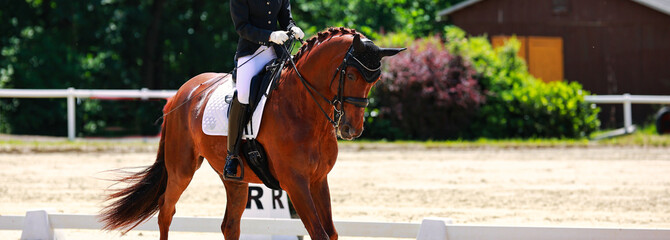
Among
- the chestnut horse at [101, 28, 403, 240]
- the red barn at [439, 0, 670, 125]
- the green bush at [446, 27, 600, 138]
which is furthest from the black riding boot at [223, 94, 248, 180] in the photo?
the red barn at [439, 0, 670, 125]

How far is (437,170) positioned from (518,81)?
5.90 metres

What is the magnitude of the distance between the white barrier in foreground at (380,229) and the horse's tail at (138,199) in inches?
10.7

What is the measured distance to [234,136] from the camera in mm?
5520

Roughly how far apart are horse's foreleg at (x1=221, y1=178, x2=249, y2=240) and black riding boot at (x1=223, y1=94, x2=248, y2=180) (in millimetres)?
510

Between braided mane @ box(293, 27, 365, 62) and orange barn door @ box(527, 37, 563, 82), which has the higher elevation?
orange barn door @ box(527, 37, 563, 82)

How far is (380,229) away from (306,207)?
1363 millimetres

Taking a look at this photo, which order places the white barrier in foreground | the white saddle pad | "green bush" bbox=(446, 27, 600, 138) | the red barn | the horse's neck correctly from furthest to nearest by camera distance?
the red barn
"green bush" bbox=(446, 27, 600, 138)
the white barrier in foreground
the white saddle pad
the horse's neck

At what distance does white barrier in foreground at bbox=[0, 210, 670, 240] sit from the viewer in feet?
19.1

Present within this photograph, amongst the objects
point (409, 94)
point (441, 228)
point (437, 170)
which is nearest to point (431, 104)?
point (409, 94)

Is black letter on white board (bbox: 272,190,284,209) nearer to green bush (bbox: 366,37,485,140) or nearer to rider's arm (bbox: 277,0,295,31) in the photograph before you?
rider's arm (bbox: 277,0,295,31)

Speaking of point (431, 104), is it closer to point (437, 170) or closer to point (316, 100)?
point (437, 170)

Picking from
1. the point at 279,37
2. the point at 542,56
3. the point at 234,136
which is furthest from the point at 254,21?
the point at 542,56

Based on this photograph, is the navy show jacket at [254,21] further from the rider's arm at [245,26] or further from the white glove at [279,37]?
the white glove at [279,37]

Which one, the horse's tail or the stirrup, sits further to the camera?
the horse's tail
